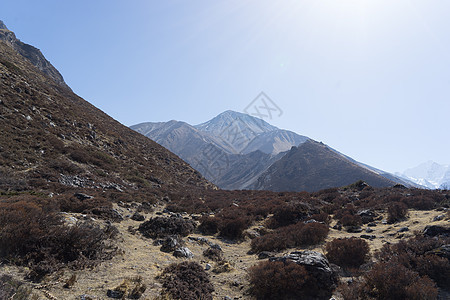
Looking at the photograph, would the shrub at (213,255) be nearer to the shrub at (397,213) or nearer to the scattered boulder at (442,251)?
the scattered boulder at (442,251)

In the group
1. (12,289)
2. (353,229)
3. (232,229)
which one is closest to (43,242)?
(12,289)

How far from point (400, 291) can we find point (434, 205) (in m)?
16.3

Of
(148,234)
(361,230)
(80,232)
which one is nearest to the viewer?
(80,232)

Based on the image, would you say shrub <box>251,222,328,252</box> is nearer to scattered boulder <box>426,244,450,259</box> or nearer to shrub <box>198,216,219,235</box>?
shrub <box>198,216,219,235</box>

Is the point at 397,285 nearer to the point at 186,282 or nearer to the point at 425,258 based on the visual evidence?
the point at 425,258

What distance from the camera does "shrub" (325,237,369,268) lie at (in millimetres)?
7758

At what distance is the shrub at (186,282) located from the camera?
18.2 feet

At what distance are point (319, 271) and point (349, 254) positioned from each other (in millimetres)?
2652

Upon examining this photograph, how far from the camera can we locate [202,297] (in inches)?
220

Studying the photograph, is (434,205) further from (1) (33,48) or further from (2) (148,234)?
(1) (33,48)

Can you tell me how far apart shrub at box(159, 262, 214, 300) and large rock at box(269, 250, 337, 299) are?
2.62m

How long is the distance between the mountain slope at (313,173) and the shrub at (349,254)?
10753 cm

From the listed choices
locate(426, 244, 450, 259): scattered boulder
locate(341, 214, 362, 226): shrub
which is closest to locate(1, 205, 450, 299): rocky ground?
locate(341, 214, 362, 226): shrub

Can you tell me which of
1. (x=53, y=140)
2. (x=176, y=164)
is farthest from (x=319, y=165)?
(x=53, y=140)
